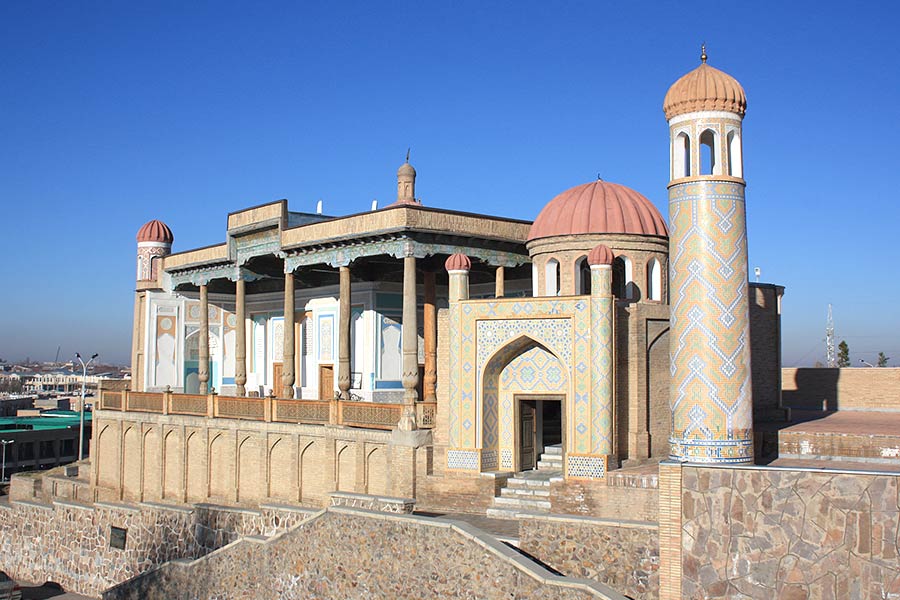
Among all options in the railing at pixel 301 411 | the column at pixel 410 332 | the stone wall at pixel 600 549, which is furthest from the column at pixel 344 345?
the stone wall at pixel 600 549

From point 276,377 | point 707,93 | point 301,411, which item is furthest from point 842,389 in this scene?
point 276,377

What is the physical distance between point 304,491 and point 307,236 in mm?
6380

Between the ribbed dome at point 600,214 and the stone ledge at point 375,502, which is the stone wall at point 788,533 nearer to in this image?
the stone ledge at point 375,502

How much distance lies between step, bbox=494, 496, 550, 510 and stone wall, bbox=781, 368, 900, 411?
11587mm

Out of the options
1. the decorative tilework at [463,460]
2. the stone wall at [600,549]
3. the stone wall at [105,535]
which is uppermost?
the decorative tilework at [463,460]

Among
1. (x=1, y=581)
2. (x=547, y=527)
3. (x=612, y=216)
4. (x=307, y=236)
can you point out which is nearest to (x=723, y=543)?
(x=547, y=527)

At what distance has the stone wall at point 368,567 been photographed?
14.6m

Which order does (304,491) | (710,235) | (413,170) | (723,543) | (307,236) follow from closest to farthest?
1. (723,543)
2. (710,235)
3. (304,491)
4. (307,236)
5. (413,170)

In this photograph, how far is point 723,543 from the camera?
1339cm

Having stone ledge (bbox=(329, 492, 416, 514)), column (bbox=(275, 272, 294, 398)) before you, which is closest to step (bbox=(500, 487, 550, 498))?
A: stone ledge (bbox=(329, 492, 416, 514))

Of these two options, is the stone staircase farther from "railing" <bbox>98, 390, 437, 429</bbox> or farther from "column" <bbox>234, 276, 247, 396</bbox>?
"column" <bbox>234, 276, 247, 396</bbox>

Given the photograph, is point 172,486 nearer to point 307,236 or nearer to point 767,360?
point 307,236

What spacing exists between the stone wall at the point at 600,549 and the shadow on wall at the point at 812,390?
1362 cm

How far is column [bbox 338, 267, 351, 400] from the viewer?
2272cm
